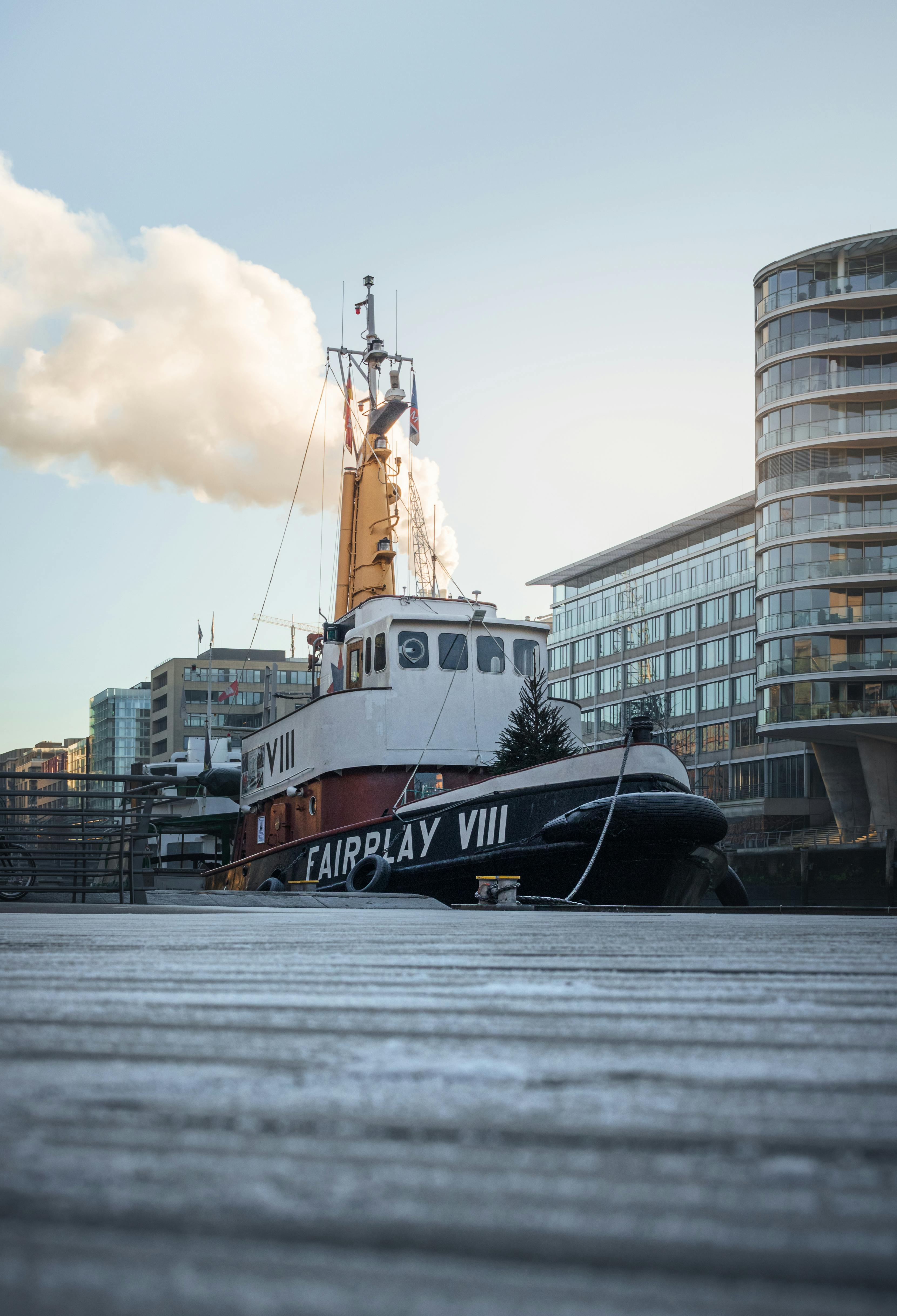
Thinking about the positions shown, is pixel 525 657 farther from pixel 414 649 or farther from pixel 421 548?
pixel 421 548

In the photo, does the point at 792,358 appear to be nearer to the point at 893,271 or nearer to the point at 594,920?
the point at 893,271

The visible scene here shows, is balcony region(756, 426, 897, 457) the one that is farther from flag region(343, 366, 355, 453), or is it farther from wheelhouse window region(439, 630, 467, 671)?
wheelhouse window region(439, 630, 467, 671)

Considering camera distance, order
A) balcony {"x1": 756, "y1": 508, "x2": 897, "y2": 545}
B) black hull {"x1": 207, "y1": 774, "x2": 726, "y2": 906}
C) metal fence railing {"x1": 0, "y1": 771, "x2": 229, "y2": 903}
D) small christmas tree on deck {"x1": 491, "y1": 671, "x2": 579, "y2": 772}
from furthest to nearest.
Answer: balcony {"x1": 756, "y1": 508, "x2": 897, "y2": 545} → small christmas tree on deck {"x1": 491, "y1": 671, "x2": 579, "y2": 772} → black hull {"x1": 207, "y1": 774, "x2": 726, "y2": 906} → metal fence railing {"x1": 0, "y1": 771, "x2": 229, "y2": 903}

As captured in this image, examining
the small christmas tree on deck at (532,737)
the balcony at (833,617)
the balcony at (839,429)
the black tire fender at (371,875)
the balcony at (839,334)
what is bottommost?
the black tire fender at (371,875)

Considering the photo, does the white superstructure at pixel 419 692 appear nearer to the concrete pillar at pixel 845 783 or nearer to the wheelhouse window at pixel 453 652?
the wheelhouse window at pixel 453 652

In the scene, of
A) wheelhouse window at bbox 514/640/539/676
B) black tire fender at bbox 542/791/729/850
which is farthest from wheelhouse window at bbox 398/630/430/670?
black tire fender at bbox 542/791/729/850

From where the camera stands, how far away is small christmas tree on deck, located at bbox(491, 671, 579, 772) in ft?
41.7

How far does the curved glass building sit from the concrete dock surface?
3833 cm

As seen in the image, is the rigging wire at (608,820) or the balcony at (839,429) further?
the balcony at (839,429)

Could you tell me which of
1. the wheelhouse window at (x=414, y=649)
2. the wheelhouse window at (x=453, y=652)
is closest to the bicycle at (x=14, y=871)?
the wheelhouse window at (x=414, y=649)

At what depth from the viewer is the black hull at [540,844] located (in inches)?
413

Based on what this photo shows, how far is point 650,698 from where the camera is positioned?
45156 millimetres

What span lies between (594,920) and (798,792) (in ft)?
139

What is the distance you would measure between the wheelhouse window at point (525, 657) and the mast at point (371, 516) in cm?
379
